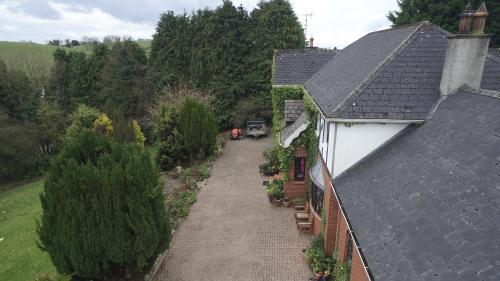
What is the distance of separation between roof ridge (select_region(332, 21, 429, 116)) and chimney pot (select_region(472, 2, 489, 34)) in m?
2.57

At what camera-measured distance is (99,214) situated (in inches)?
463

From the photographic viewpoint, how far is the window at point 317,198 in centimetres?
1555

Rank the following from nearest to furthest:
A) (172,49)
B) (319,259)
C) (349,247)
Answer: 1. (349,247)
2. (319,259)
3. (172,49)

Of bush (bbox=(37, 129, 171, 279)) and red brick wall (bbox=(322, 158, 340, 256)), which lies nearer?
bush (bbox=(37, 129, 171, 279))

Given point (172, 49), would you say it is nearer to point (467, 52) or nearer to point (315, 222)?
point (315, 222)

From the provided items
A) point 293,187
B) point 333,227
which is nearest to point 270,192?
point 293,187

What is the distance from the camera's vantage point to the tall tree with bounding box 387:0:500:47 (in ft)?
101

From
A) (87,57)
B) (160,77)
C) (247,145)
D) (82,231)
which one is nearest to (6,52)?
(87,57)

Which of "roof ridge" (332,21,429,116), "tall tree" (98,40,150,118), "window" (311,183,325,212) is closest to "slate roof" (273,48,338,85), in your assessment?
"window" (311,183,325,212)

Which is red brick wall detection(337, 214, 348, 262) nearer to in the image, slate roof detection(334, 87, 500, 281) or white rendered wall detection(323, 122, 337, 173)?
slate roof detection(334, 87, 500, 281)

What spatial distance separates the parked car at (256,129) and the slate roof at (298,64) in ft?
32.0

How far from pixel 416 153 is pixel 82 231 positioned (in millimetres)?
11520

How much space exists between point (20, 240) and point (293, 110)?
749 inches

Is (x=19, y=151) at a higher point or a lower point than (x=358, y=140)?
lower
